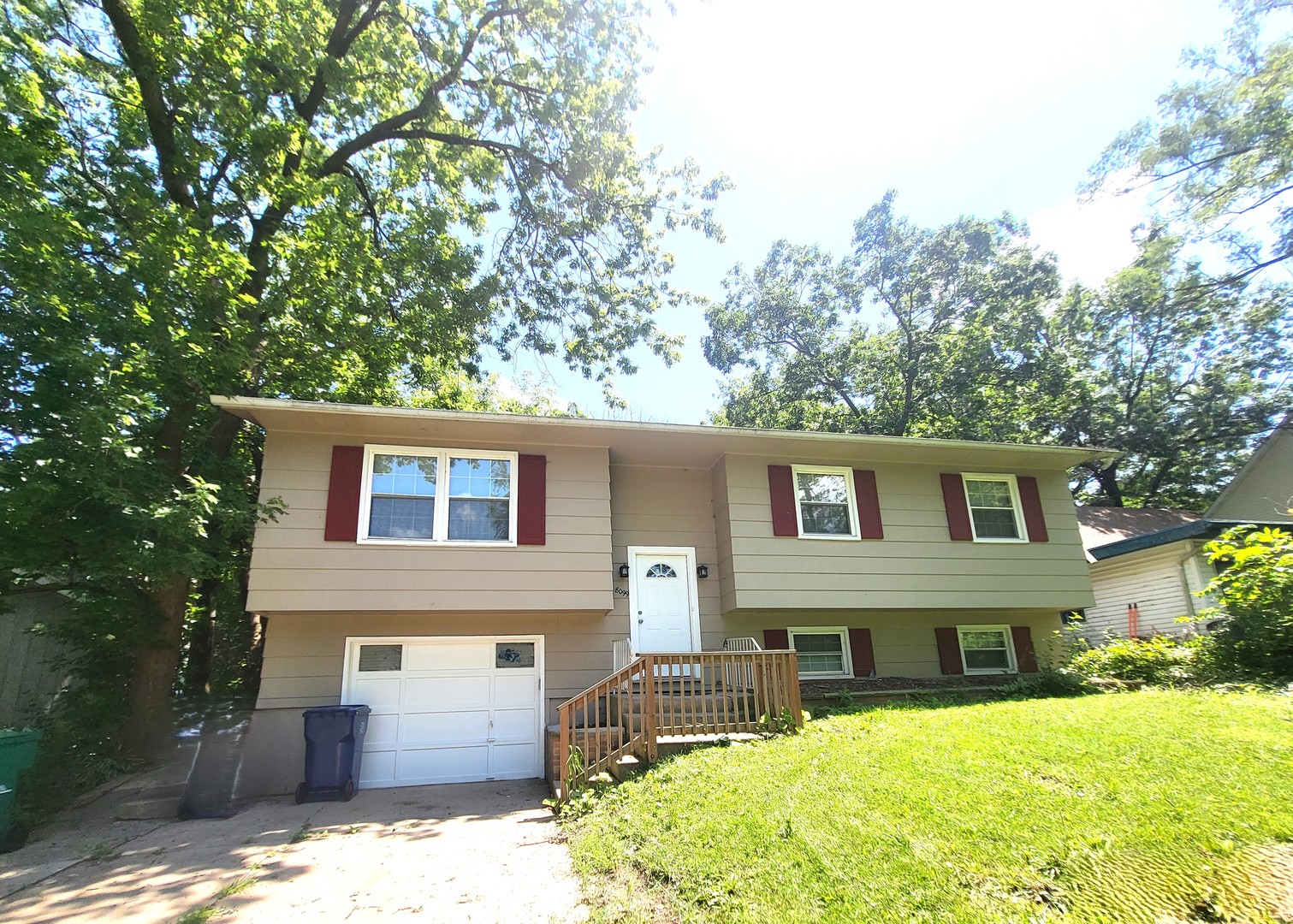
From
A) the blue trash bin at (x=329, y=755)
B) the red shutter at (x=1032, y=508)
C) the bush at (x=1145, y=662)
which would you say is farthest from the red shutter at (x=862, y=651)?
the blue trash bin at (x=329, y=755)

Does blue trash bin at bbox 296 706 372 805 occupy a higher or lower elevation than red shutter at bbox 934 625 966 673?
lower

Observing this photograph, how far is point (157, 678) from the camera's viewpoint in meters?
8.09

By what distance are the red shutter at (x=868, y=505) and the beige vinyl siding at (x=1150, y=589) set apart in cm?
445

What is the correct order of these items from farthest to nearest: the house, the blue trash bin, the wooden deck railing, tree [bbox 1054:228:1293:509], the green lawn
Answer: tree [bbox 1054:228:1293:509] < the house < the blue trash bin < the wooden deck railing < the green lawn

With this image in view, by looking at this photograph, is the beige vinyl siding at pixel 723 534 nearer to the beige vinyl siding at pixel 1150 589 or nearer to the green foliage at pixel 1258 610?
the green foliage at pixel 1258 610

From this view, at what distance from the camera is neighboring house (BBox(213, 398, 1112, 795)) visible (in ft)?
26.3

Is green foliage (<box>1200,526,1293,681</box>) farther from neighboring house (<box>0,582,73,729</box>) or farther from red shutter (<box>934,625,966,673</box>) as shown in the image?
neighboring house (<box>0,582,73,729</box>)

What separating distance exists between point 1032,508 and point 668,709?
24.6ft

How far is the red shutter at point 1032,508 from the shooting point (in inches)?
413

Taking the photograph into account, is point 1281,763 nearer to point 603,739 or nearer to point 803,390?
point 603,739

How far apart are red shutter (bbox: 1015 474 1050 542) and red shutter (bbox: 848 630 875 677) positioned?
3.26 meters

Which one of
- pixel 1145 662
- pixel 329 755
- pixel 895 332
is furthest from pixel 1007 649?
pixel 895 332

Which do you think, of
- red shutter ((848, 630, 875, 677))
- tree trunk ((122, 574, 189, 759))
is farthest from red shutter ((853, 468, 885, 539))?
tree trunk ((122, 574, 189, 759))

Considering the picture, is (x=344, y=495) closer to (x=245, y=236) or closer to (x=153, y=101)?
(x=245, y=236)
